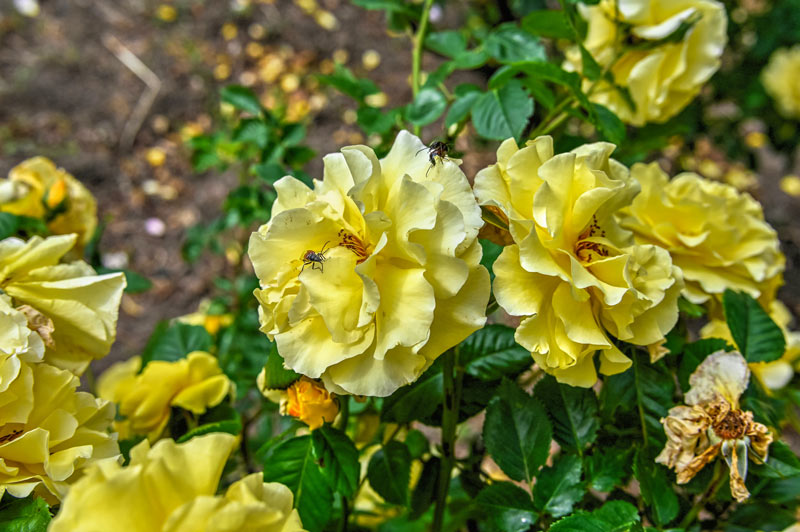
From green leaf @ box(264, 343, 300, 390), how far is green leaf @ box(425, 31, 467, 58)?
1.87ft

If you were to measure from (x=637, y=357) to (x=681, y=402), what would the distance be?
0.08m

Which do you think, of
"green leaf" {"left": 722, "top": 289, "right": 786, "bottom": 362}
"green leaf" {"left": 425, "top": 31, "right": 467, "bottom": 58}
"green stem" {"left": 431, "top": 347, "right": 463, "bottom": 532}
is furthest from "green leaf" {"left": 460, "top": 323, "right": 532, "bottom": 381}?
"green leaf" {"left": 425, "top": 31, "right": 467, "bottom": 58}

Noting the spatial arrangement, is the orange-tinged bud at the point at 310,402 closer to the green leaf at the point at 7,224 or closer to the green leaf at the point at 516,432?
the green leaf at the point at 516,432

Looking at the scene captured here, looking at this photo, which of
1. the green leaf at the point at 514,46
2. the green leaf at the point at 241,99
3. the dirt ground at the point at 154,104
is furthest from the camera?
the dirt ground at the point at 154,104

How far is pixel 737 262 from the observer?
820mm

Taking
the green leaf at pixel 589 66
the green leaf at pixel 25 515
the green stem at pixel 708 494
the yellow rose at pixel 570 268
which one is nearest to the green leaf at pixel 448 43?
the green leaf at pixel 589 66

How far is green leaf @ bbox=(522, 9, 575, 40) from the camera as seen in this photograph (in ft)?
2.88

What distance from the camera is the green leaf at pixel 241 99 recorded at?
43.4 inches

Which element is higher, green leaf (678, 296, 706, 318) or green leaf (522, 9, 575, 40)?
green leaf (522, 9, 575, 40)

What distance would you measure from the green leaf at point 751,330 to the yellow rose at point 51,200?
87 centimetres

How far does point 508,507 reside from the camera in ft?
2.26

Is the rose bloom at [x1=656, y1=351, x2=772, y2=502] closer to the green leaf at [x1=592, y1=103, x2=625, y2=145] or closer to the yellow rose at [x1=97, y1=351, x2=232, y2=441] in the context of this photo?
the green leaf at [x1=592, y1=103, x2=625, y2=145]

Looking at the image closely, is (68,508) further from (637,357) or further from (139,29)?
(139,29)

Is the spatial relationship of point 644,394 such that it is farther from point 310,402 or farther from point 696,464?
point 310,402
